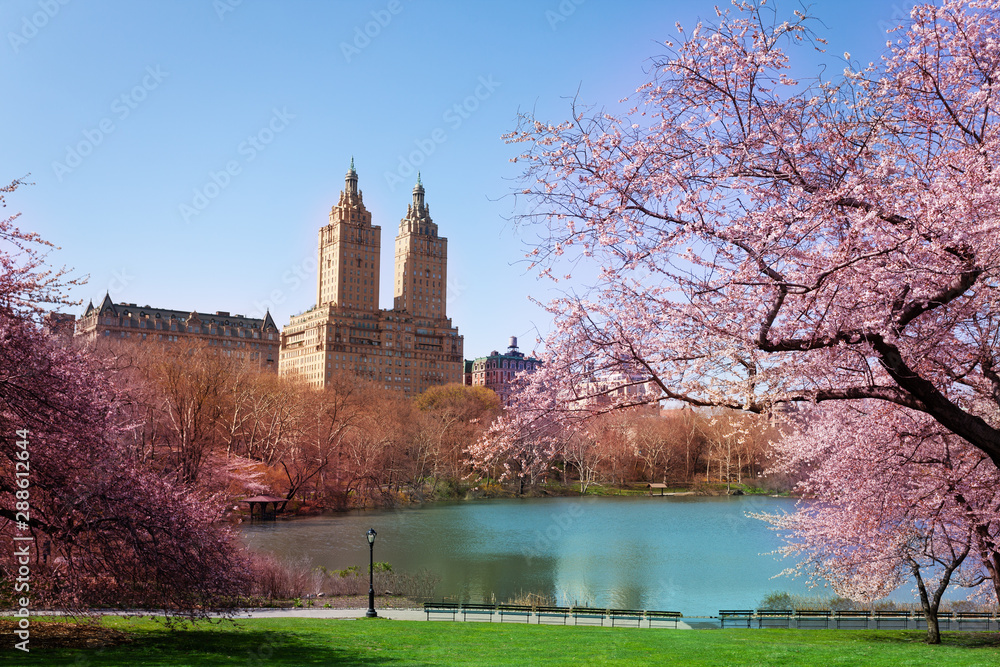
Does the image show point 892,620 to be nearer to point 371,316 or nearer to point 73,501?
point 73,501

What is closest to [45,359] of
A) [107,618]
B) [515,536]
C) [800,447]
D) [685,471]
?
[107,618]

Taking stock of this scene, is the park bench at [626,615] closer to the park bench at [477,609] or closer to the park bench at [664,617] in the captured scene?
the park bench at [664,617]

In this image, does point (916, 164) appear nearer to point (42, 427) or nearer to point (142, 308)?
point (42, 427)

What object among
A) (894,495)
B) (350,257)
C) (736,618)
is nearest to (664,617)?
(736,618)

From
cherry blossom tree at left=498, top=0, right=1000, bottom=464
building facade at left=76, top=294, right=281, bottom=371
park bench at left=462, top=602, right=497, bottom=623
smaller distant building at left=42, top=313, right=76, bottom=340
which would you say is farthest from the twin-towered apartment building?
cherry blossom tree at left=498, top=0, right=1000, bottom=464

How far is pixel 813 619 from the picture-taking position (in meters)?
22.9

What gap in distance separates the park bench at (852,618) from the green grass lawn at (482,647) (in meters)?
3.45

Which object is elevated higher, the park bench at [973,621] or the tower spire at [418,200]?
the tower spire at [418,200]

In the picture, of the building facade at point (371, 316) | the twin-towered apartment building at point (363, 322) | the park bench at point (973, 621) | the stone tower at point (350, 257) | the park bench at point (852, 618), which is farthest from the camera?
the stone tower at point (350, 257)

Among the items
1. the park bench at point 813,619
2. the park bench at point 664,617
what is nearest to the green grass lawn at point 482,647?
the park bench at point 664,617

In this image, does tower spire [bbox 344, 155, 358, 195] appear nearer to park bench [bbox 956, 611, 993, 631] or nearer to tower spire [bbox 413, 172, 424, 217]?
tower spire [bbox 413, 172, 424, 217]

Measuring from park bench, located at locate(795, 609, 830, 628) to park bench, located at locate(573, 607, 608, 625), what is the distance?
567cm

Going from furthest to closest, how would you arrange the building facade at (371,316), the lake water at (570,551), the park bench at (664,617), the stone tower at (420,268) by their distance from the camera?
the stone tower at (420,268), the building facade at (371,316), the lake water at (570,551), the park bench at (664,617)

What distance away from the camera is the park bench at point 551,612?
2181 cm
